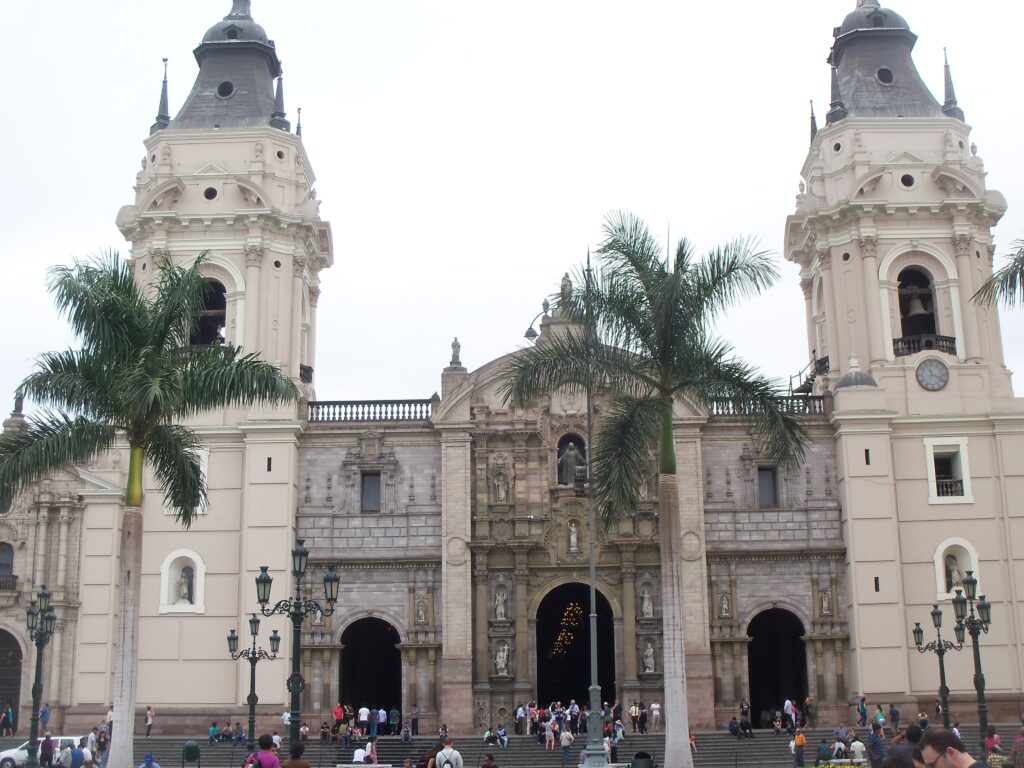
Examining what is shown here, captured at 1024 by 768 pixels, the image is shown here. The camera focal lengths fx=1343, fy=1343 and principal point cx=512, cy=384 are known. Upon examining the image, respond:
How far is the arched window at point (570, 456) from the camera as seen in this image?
44406 millimetres

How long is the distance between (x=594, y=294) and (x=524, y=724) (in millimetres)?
18210

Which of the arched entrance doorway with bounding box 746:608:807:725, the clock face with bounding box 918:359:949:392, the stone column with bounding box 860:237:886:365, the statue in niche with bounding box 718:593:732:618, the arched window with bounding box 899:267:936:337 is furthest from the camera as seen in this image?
the arched entrance doorway with bounding box 746:608:807:725

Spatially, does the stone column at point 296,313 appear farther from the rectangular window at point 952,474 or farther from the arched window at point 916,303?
the rectangular window at point 952,474

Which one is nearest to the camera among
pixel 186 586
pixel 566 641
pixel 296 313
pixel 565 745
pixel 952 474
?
pixel 565 745

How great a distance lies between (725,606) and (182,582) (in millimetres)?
17709

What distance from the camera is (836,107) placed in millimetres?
47750

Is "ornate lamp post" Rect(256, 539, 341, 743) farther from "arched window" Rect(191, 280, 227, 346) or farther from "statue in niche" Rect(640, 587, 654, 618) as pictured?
"arched window" Rect(191, 280, 227, 346)

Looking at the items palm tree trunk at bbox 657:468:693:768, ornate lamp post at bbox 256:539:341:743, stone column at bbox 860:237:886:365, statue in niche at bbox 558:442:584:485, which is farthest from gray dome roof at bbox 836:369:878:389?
ornate lamp post at bbox 256:539:341:743

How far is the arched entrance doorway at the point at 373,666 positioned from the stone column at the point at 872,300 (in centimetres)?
1930

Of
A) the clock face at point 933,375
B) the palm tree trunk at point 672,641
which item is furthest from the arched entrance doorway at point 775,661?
the palm tree trunk at point 672,641

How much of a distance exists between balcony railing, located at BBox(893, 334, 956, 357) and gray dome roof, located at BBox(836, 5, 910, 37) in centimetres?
1181

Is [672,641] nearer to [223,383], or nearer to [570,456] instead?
[223,383]

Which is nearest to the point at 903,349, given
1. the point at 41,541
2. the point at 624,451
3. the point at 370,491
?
the point at 370,491

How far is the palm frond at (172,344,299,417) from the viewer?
27.1 m
